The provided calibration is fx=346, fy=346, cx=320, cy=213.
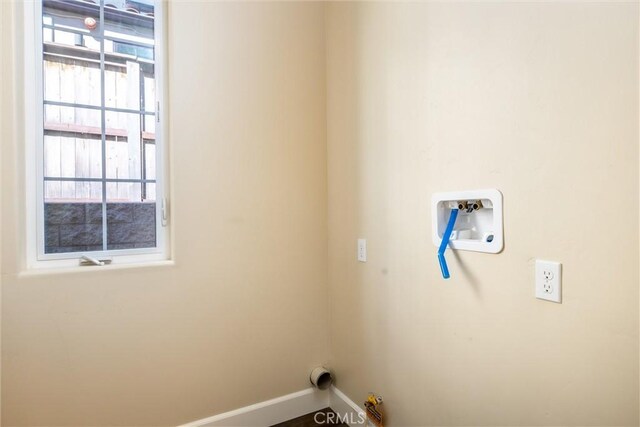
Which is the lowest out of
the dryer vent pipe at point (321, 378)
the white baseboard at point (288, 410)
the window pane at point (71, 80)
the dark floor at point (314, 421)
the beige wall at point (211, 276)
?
the dark floor at point (314, 421)

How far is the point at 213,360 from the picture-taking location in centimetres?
A: 166

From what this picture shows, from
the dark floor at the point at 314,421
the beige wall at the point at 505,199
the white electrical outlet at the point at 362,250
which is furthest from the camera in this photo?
the dark floor at the point at 314,421

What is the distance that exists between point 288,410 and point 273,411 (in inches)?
3.3

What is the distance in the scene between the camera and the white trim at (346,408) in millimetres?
1698

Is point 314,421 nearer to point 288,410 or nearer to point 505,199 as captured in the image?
point 288,410

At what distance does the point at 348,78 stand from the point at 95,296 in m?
1.52

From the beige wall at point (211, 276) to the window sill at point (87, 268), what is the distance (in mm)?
19

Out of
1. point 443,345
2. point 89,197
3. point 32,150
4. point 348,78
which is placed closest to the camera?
point 443,345

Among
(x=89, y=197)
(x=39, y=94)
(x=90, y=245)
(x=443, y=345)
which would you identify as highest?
(x=39, y=94)

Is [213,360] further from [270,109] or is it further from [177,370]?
[270,109]

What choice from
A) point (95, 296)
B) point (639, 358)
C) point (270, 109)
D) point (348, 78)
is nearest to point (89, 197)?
point (95, 296)

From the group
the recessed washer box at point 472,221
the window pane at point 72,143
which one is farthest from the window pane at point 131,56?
the recessed washer box at point 472,221

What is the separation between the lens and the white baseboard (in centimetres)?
168

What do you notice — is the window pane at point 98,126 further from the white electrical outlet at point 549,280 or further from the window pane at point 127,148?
the white electrical outlet at point 549,280
